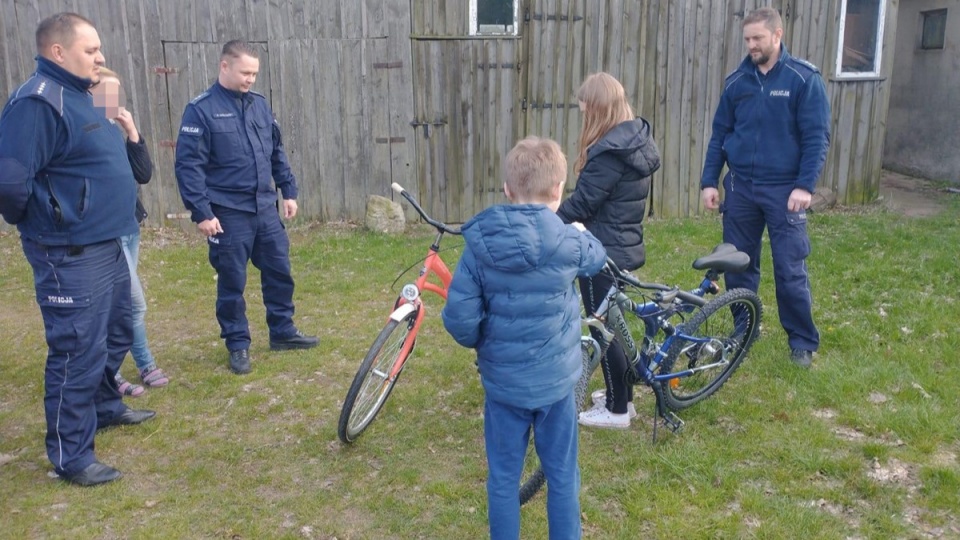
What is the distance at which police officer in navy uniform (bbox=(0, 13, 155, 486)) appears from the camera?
359cm

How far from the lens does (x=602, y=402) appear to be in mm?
4473

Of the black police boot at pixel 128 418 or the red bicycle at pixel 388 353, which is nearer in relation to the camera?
the red bicycle at pixel 388 353

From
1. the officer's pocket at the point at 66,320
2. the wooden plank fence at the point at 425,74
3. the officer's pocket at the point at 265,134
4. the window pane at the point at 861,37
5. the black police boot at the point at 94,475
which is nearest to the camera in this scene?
the officer's pocket at the point at 66,320

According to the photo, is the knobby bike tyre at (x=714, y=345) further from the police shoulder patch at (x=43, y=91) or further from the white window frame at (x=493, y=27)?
the white window frame at (x=493, y=27)

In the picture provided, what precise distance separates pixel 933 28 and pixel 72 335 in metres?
12.0

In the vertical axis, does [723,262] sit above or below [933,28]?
below

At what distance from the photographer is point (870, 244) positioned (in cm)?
775

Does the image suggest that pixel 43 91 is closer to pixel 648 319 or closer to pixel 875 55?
pixel 648 319

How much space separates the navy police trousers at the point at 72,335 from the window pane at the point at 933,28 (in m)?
11.5

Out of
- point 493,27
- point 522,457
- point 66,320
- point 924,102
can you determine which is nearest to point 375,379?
point 522,457

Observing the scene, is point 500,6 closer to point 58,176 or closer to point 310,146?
point 310,146

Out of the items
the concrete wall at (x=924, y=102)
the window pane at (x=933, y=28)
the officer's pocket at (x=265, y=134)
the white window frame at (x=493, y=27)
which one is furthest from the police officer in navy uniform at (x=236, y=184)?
the window pane at (x=933, y=28)

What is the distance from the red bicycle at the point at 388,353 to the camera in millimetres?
4035

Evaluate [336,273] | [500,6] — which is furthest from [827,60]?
[336,273]
